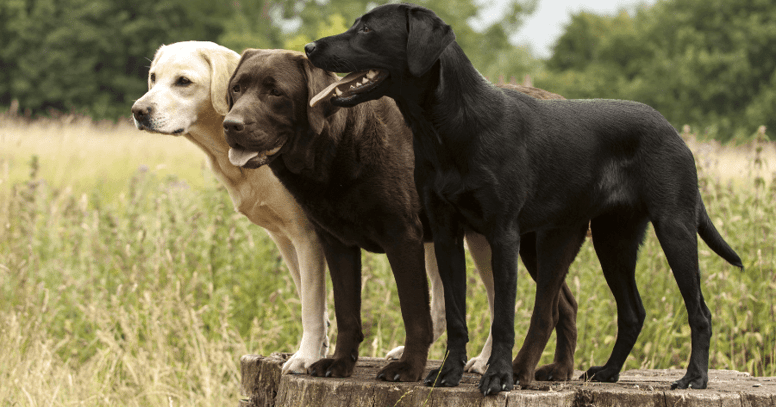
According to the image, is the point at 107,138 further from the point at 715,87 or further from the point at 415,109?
the point at 715,87

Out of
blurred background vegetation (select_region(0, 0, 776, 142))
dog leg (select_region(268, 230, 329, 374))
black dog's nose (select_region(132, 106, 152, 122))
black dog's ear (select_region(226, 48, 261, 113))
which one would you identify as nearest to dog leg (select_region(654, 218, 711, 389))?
dog leg (select_region(268, 230, 329, 374))

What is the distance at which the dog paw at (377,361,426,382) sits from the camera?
9.75ft

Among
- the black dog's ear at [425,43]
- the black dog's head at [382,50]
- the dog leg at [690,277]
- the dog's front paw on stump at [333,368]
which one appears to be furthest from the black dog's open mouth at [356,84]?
the dog leg at [690,277]

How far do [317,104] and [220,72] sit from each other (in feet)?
2.19

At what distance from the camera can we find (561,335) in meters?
3.51

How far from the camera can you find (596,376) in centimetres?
329

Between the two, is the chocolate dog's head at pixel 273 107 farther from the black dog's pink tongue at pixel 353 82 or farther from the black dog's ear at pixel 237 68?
the black dog's pink tongue at pixel 353 82

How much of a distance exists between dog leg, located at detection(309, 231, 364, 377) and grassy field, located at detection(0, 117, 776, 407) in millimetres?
1333

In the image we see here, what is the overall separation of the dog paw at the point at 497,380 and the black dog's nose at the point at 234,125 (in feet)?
4.43

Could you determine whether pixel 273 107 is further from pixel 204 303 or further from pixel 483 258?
pixel 204 303

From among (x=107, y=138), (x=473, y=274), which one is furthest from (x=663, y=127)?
(x=107, y=138)

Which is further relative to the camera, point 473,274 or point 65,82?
point 65,82

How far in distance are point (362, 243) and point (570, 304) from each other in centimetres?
122

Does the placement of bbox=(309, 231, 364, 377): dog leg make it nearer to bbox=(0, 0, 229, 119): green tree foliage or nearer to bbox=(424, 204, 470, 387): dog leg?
bbox=(424, 204, 470, 387): dog leg
